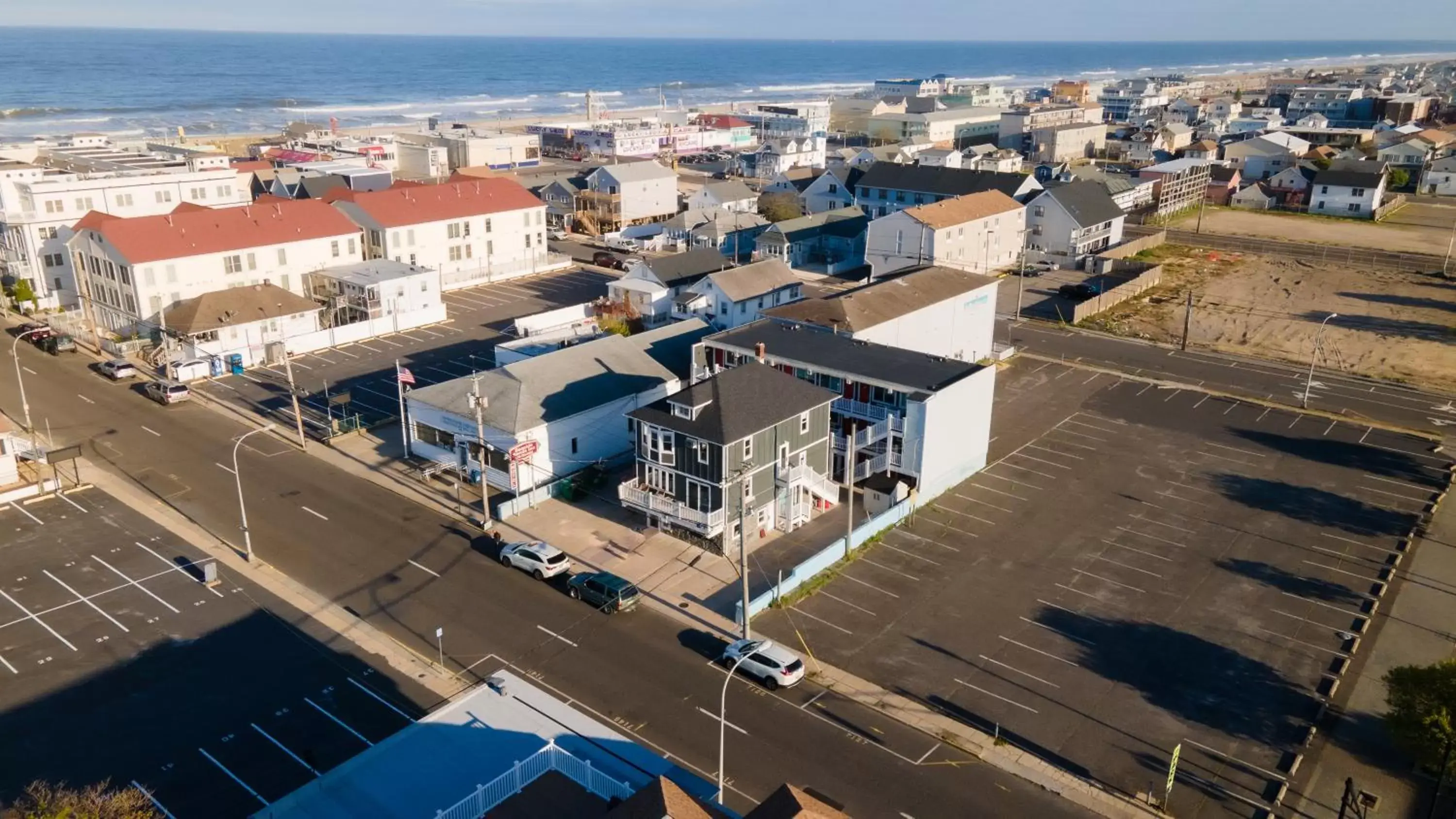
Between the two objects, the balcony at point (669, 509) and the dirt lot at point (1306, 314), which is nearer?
the balcony at point (669, 509)

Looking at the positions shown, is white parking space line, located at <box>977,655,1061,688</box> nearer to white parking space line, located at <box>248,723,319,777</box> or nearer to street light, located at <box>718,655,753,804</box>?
street light, located at <box>718,655,753,804</box>

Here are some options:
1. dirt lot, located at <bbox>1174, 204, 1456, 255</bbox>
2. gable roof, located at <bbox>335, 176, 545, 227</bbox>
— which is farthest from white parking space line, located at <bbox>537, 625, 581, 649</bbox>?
dirt lot, located at <bbox>1174, 204, 1456, 255</bbox>

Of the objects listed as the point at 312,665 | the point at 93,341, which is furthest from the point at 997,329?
the point at 93,341

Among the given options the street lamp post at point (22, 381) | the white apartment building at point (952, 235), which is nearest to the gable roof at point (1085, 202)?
the white apartment building at point (952, 235)

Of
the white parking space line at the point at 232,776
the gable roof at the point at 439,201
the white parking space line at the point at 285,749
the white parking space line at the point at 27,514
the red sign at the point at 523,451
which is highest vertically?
the gable roof at the point at 439,201

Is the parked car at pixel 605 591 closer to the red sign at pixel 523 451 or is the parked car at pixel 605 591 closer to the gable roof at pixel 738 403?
the gable roof at pixel 738 403

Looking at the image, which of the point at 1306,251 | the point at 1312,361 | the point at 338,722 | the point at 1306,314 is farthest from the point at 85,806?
the point at 1306,251

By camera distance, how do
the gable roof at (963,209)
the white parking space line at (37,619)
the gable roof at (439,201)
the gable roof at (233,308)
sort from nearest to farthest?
the white parking space line at (37,619) → the gable roof at (233,308) → the gable roof at (439,201) → the gable roof at (963,209)

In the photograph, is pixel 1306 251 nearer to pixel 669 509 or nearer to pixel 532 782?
pixel 669 509
